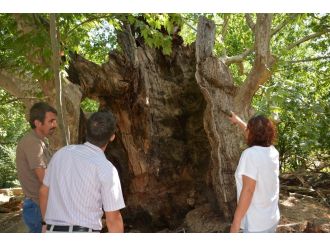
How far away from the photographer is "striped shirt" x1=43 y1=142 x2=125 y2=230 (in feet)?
7.30

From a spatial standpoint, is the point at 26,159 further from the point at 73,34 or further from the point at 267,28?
the point at 267,28

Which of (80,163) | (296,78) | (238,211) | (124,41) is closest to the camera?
(80,163)

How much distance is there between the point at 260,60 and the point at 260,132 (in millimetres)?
2682

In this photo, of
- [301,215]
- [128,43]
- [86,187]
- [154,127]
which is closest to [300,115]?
[301,215]

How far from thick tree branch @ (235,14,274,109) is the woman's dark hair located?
8.54ft

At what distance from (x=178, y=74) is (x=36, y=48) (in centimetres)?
229

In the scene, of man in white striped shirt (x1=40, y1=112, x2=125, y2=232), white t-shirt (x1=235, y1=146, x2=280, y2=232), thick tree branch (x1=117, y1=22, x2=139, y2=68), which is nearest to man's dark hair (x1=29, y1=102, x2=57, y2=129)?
man in white striped shirt (x1=40, y1=112, x2=125, y2=232)

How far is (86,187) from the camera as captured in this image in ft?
7.32

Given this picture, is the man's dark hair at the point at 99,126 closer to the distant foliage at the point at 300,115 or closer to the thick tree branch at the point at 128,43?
the distant foliage at the point at 300,115

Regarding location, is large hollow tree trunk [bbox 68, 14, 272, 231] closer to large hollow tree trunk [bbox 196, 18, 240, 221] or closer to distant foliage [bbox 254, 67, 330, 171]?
large hollow tree trunk [bbox 196, 18, 240, 221]

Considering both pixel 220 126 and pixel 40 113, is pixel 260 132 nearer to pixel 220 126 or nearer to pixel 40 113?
pixel 40 113

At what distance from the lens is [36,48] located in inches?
178

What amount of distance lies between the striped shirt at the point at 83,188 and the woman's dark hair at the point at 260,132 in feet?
3.03
